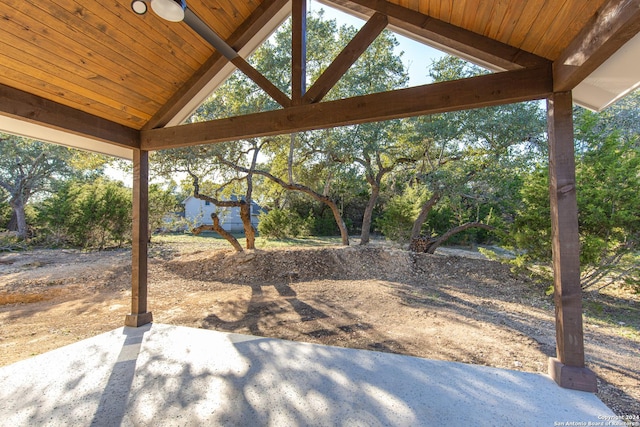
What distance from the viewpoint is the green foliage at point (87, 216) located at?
796cm

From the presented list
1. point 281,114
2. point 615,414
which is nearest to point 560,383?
point 615,414

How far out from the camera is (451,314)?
3648 mm

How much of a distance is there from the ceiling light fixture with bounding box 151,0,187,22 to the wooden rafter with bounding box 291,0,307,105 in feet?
3.67

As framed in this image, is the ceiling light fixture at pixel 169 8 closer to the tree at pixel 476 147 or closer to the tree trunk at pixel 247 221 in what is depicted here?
the tree at pixel 476 147

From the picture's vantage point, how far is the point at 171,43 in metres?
2.40

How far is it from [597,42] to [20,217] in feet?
45.1

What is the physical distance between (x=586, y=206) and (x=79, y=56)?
19.7 feet

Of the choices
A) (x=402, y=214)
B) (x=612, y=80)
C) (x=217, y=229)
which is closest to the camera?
(x=612, y=80)

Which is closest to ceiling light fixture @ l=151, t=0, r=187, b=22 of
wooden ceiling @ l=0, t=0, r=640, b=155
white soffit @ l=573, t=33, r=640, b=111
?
wooden ceiling @ l=0, t=0, r=640, b=155

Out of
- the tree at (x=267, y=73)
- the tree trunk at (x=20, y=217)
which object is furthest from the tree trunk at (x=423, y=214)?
the tree trunk at (x=20, y=217)

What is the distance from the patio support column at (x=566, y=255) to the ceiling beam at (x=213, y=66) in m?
2.36

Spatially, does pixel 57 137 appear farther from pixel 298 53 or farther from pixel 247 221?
pixel 247 221

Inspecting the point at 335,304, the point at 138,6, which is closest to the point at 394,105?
the point at 138,6

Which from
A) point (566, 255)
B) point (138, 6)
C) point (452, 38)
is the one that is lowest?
point (566, 255)
